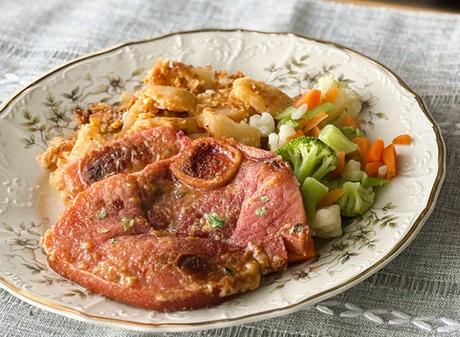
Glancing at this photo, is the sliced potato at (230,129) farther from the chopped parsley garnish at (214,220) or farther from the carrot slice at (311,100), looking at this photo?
the chopped parsley garnish at (214,220)

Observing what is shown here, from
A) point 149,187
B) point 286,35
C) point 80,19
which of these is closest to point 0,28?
point 80,19

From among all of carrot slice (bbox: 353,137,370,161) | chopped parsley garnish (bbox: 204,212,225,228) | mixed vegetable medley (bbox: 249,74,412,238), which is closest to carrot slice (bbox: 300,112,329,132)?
mixed vegetable medley (bbox: 249,74,412,238)

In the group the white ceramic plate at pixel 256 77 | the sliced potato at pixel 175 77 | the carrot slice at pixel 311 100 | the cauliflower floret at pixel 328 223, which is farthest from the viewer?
the sliced potato at pixel 175 77

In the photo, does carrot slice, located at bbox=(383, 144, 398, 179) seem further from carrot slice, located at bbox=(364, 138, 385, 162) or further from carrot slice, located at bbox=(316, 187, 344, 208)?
carrot slice, located at bbox=(316, 187, 344, 208)

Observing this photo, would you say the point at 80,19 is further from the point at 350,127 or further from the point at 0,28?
the point at 350,127

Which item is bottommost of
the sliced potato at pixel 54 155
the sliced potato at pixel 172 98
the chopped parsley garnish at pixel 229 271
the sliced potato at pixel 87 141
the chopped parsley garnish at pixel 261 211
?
the sliced potato at pixel 54 155

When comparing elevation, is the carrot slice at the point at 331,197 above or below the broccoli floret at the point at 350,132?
below

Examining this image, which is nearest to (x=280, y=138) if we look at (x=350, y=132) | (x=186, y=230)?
(x=350, y=132)

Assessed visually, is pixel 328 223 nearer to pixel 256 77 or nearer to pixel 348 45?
pixel 256 77

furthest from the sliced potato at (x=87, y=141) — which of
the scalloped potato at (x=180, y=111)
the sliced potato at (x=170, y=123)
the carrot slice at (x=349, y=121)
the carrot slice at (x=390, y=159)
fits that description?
the carrot slice at (x=390, y=159)
